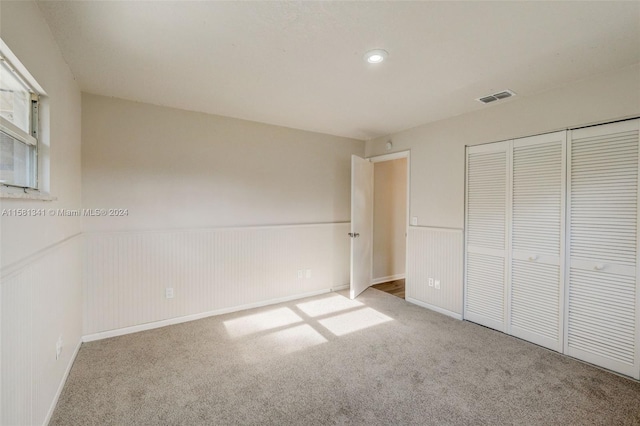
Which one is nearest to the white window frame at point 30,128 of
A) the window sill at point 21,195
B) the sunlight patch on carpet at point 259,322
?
the window sill at point 21,195

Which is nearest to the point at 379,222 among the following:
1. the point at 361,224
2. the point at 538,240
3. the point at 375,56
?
the point at 361,224

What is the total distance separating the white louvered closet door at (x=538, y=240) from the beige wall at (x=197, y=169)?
7.95 feet

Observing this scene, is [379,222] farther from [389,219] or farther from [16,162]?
[16,162]

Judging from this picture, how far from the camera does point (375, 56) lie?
205 cm

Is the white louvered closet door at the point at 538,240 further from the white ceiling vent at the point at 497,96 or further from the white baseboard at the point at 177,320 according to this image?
the white baseboard at the point at 177,320

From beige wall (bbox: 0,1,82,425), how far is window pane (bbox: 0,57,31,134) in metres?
0.09

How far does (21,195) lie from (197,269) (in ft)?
6.80

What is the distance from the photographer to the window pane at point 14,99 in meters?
1.37

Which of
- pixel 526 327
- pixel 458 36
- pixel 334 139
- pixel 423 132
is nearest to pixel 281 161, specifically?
pixel 334 139

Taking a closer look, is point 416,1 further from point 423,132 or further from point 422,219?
point 422,219

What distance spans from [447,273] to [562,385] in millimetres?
1503

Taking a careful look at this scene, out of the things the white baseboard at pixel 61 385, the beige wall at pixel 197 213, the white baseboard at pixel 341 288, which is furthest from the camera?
the white baseboard at pixel 341 288

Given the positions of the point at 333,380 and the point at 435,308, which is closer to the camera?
the point at 333,380

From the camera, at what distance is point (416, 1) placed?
1.52 meters
